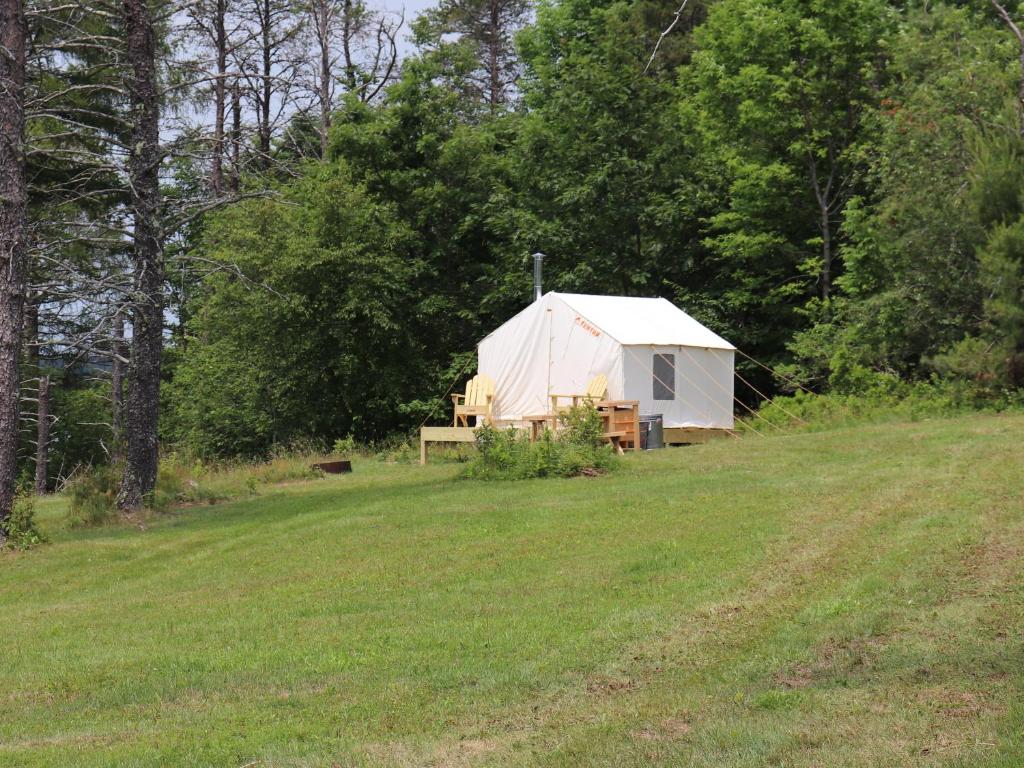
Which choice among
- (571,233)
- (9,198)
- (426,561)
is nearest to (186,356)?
(571,233)

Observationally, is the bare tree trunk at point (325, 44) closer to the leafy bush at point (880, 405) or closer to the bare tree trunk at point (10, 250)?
the leafy bush at point (880, 405)

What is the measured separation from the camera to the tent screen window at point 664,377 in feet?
78.1

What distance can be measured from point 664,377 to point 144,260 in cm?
1142

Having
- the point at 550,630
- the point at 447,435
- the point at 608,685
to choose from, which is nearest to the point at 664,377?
the point at 447,435

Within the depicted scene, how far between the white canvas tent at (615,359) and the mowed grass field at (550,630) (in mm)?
8449

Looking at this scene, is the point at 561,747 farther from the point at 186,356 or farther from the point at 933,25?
the point at 186,356

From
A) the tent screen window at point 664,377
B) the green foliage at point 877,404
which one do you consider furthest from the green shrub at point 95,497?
the green foliage at point 877,404

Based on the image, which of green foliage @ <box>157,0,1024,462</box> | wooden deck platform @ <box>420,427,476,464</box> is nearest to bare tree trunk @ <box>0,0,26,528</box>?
wooden deck platform @ <box>420,427,476,464</box>

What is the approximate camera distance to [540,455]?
55.8 feet

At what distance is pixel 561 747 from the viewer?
541cm

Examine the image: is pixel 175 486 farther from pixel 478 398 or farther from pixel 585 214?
pixel 585 214

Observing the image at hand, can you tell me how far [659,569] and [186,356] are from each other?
1060 inches

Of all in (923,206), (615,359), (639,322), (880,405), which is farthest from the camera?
(639,322)

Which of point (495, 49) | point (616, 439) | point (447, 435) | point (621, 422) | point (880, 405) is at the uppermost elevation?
point (495, 49)
